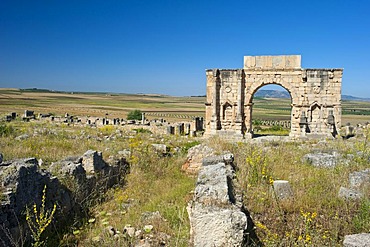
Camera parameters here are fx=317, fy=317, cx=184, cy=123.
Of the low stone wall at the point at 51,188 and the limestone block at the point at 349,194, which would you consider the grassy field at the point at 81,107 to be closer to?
the low stone wall at the point at 51,188

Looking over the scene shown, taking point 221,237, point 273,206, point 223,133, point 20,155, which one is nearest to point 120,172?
point 20,155

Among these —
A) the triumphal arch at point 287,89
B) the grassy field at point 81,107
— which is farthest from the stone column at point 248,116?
the grassy field at point 81,107

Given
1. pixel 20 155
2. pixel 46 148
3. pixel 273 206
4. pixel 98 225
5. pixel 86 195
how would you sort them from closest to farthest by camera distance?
pixel 273 206, pixel 98 225, pixel 86 195, pixel 20 155, pixel 46 148

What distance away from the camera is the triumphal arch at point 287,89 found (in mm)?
17469

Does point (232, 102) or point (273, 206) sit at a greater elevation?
point (232, 102)

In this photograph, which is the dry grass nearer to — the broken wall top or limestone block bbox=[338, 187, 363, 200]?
limestone block bbox=[338, 187, 363, 200]

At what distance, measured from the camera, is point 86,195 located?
20.3 feet

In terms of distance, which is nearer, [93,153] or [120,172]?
[93,153]

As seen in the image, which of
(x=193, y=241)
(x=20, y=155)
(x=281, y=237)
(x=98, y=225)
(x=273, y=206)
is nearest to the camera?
(x=193, y=241)

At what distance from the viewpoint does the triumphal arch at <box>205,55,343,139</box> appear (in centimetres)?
1747

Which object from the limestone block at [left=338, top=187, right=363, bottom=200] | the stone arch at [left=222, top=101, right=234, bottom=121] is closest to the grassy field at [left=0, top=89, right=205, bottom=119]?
the stone arch at [left=222, top=101, right=234, bottom=121]

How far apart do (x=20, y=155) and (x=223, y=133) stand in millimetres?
12222

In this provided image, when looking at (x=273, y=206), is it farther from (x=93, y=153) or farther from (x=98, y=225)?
(x=93, y=153)

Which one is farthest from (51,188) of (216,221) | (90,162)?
(216,221)
